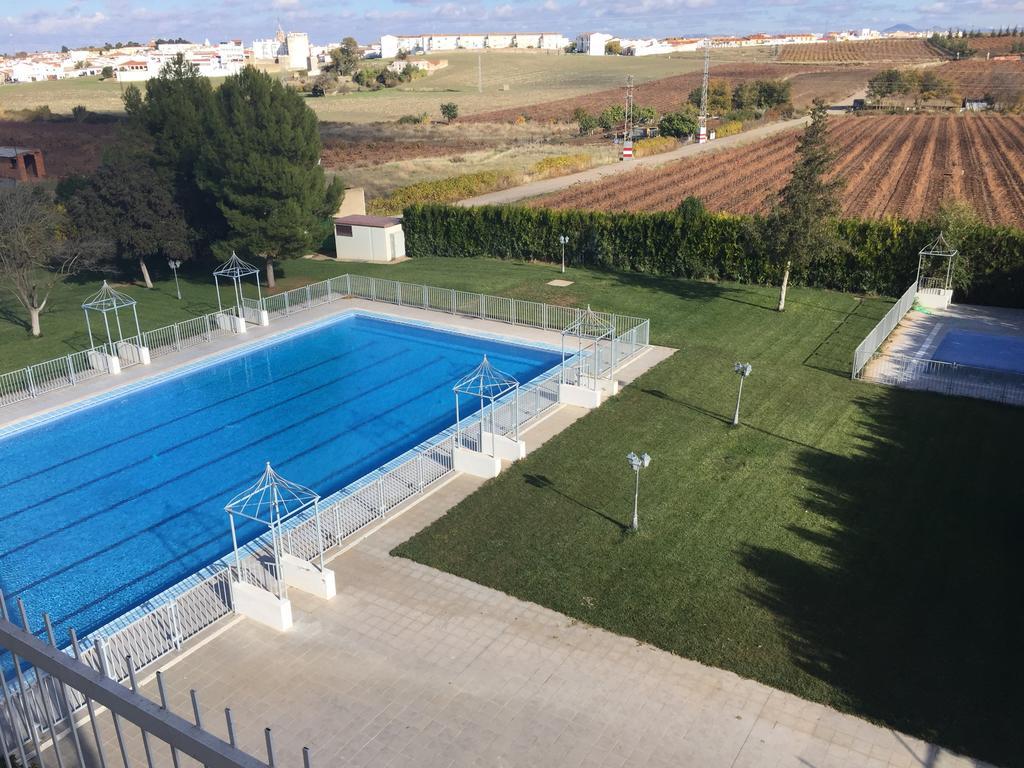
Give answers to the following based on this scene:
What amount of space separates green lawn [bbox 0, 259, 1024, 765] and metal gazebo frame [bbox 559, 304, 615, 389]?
42.2 inches

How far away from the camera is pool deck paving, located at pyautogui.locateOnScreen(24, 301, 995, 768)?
1009cm

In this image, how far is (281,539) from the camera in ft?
47.6

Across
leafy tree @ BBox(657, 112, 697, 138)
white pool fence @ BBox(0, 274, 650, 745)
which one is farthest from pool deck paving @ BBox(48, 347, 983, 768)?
leafy tree @ BBox(657, 112, 697, 138)

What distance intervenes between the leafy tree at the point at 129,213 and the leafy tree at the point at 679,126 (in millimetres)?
55802

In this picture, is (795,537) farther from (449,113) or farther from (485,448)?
(449,113)

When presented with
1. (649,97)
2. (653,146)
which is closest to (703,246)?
(653,146)

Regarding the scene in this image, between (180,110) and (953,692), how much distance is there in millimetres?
33314

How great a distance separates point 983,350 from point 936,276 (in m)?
5.64

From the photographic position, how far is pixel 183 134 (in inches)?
1298

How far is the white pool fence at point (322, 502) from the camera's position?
39.1ft

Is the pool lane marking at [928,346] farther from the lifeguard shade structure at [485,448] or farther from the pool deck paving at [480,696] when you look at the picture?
the pool deck paving at [480,696]

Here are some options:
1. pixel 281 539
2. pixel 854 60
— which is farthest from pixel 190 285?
pixel 854 60

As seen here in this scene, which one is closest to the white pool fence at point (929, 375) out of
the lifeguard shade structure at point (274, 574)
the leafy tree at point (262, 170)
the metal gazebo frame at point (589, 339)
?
the metal gazebo frame at point (589, 339)

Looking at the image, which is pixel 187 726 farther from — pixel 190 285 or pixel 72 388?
pixel 190 285
